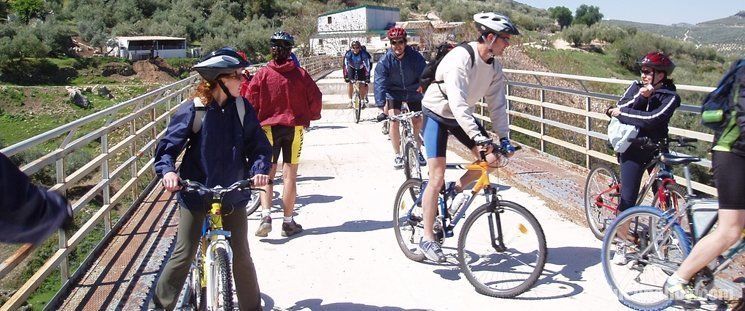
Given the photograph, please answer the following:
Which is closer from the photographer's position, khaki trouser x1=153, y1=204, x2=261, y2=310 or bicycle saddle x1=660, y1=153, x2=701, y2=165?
khaki trouser x1=153, y1=204, x2=261, y2=310

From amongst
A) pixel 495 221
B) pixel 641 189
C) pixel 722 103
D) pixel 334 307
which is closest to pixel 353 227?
pixel 334 307

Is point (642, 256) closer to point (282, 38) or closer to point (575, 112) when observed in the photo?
point (282, 38)

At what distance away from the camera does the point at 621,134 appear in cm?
544

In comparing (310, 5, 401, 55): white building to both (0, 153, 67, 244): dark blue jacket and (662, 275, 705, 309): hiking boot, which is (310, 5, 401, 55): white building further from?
(0, 153, 67, 244): dark blue jacket

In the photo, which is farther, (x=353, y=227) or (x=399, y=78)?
(x=399, y=78)


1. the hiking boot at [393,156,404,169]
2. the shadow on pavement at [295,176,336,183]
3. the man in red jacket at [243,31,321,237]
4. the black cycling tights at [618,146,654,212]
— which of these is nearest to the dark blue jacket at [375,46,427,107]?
the hiking boot at [393,156,404,169]

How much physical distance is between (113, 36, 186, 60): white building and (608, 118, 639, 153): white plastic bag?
286 ft

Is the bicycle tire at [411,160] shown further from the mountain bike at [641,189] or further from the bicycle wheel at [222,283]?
the bicycle wheel at [222,283]

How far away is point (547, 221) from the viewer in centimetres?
710

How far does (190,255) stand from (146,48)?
91.1 metres

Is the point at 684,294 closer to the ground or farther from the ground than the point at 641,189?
closer to the ground

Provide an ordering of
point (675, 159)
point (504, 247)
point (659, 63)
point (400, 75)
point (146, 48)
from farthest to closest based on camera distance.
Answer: point (146, 48)
point (400, 75)
point (659, 63)
point (504, 247)
point (675, 159)

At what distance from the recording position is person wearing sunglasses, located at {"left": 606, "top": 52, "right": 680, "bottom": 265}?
5273mm

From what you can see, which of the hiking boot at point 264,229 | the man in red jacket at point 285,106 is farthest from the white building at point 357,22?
the hiking boot at point 264,229
